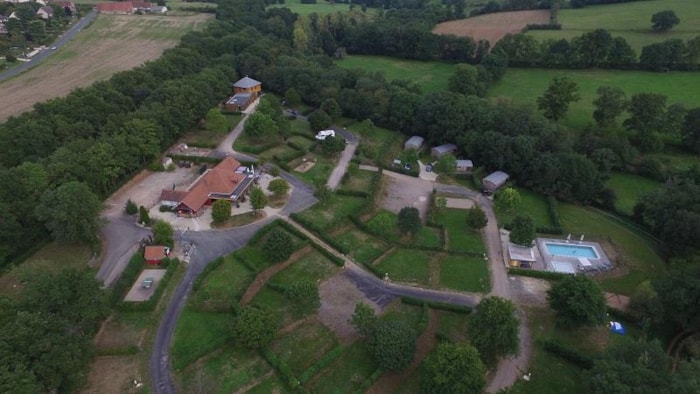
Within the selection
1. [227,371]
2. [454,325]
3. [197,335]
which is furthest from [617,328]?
[197,335]

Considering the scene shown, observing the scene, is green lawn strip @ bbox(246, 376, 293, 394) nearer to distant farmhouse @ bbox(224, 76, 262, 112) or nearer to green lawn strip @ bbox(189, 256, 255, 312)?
green lawn strip @ bbox(189, 256, 255, 312)

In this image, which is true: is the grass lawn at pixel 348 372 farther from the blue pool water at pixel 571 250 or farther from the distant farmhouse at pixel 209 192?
the distant farmhouse at pixel 209 192

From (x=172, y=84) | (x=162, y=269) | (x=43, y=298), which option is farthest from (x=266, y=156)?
(x=43, y=298)

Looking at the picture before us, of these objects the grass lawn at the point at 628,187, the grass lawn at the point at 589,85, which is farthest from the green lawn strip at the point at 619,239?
the grass lawn at the point at 589,85

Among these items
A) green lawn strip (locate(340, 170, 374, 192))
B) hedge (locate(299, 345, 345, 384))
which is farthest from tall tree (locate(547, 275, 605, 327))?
green lawn strip (locate(340, 170, 374, 192))

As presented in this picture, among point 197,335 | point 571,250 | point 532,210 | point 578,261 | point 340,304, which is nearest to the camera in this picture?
point 197,335

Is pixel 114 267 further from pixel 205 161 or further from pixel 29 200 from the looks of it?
pixel 205 161

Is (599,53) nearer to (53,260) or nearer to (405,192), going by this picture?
(405,192)
